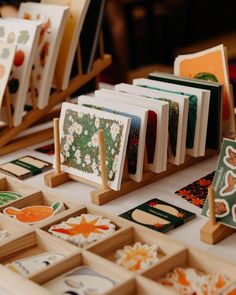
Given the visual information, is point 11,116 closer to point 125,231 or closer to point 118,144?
point 118,144

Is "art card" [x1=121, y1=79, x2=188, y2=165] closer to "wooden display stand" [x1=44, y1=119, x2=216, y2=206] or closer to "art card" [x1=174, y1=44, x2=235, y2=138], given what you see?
"wooden display stand" [x1=44, y1=119, x2=216, y2=206]

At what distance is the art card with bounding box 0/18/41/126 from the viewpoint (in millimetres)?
2303

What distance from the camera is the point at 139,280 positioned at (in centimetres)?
144

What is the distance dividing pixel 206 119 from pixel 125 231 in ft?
1.91

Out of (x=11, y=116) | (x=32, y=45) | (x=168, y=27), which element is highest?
(x=32, y=45)

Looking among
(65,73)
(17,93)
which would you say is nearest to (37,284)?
(17,93)

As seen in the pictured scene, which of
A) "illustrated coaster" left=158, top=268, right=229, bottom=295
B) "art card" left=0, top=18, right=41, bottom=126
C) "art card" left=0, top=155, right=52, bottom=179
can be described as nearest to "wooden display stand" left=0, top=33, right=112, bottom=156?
"art card" left=0, top=18, right=41, bottom=126

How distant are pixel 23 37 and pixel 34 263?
101 cm

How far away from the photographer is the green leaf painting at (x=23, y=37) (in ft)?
7.60

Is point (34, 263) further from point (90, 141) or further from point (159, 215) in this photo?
point (90, 141)

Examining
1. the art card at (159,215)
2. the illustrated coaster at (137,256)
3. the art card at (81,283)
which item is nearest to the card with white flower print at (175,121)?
the art card at (159,215)

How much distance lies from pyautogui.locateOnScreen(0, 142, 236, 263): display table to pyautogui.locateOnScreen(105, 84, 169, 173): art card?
0.07 m

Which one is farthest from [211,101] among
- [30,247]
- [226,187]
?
[30,247]

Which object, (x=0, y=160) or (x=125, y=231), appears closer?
(x=125, y=231)
